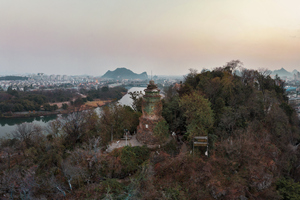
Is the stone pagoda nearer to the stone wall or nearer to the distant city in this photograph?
the stone wall

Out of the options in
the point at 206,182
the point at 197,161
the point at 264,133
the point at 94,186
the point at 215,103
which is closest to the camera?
the point at 94,186

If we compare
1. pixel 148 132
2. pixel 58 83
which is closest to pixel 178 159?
pixel 148 132

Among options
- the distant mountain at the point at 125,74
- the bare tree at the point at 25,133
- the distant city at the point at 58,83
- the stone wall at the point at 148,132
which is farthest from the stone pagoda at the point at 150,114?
the distant mountain at the point at 125,74

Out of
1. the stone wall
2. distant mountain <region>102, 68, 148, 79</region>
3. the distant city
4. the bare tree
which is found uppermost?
distant mountain <region>102, 68, 148, 79</region>

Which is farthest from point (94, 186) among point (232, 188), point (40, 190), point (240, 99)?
point (240, 99)

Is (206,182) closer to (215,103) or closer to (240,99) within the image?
(215,103)

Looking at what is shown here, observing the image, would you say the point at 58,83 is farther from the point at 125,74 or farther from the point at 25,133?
the point at 25,133

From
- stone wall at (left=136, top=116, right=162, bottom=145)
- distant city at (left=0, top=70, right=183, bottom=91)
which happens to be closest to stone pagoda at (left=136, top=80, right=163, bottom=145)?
stone wall at (left=136, top=116, right=162, bottom=145)
